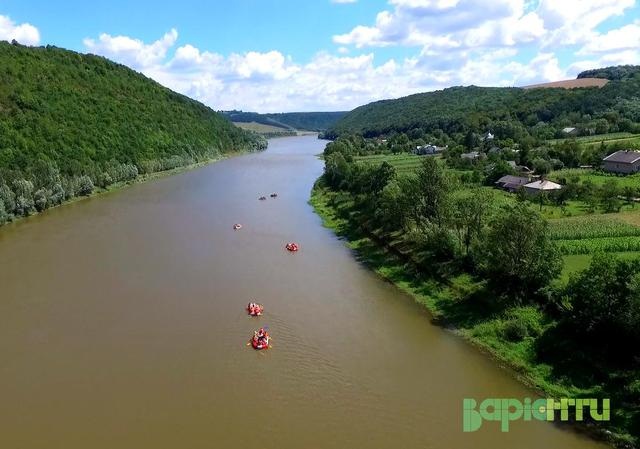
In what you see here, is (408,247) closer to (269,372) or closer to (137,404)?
(269,372)

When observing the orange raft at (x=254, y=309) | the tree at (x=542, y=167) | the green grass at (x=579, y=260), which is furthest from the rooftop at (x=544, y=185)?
the orange raft at (x=254, y=309)

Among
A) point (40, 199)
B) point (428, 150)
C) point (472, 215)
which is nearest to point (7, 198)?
point (40, 199)

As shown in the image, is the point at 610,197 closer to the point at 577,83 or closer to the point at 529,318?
the point at 529,318

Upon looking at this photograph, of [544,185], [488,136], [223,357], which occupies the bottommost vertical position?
[223,357]

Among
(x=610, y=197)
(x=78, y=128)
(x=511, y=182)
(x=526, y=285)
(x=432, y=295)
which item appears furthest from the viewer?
(x=78, y=128)

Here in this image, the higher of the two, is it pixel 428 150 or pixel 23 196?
pixel 23 196

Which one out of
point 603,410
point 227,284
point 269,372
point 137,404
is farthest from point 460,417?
point 227,284

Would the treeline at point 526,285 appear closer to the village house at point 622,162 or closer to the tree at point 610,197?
the tree at point 610,197
